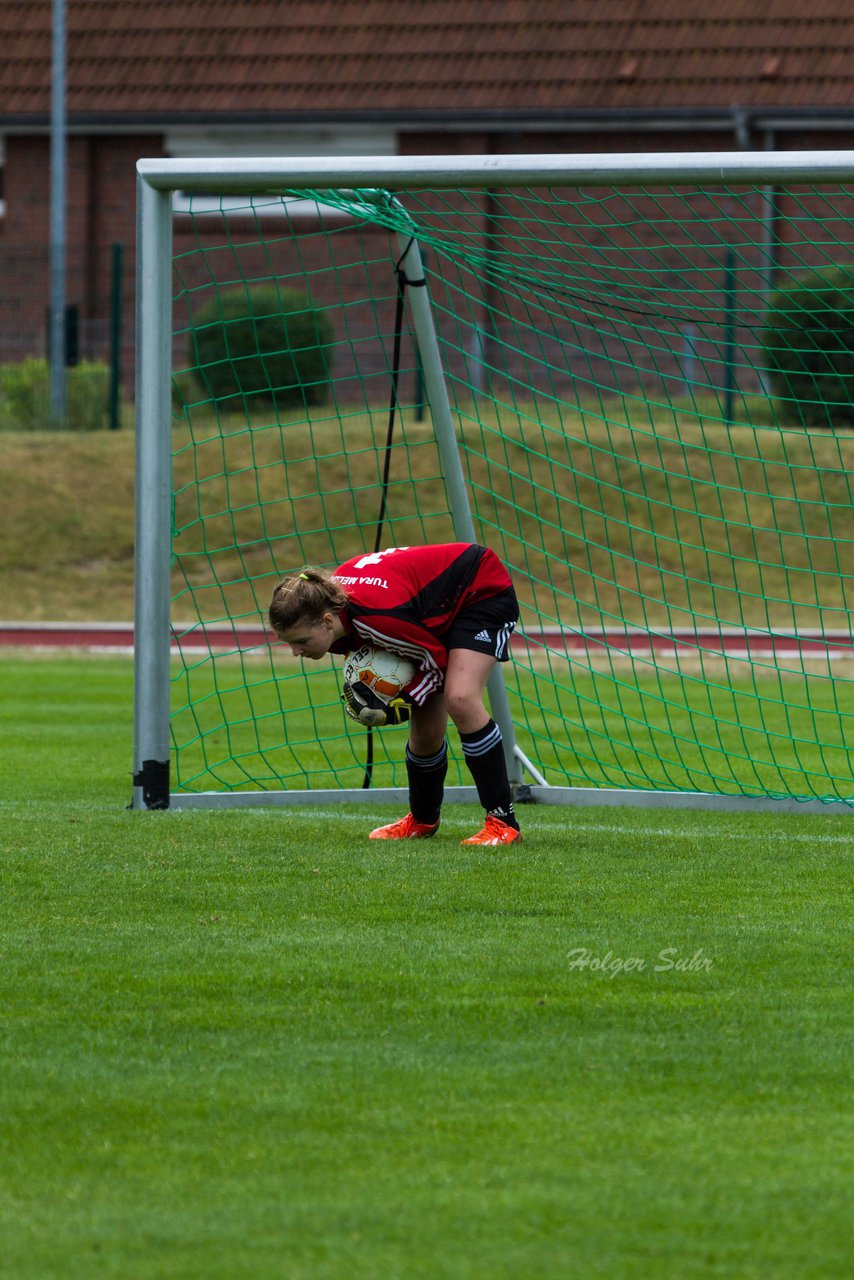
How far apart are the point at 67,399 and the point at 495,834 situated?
51.7 ft

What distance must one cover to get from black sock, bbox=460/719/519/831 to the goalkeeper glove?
299 millimetres

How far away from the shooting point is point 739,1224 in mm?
2756

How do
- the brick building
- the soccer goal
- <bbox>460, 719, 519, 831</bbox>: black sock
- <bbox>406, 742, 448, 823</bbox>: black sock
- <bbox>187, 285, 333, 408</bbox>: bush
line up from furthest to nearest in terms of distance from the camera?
1. the brick building
2. <bbox>187, 285, 333, 408</bbox>: bush
3. the soccer goal
4. <bbox>406, 742, 448, 823</bbox>: black sock
5. <bbox>460, 719, 519, 831</bbox>: black sock

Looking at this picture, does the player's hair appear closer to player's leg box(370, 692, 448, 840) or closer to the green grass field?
player's leg box(370, 692, 448, 840)

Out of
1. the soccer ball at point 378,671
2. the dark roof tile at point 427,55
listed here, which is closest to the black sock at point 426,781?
the soccer ball at point 378,671

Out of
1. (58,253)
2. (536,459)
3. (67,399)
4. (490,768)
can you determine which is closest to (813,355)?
(536,459)

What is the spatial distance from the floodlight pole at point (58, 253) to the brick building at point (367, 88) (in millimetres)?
1418

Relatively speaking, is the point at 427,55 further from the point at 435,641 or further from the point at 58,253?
the point at 435,641

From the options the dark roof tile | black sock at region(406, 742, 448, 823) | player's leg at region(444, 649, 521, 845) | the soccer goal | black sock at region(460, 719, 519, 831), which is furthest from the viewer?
the dark roof tile

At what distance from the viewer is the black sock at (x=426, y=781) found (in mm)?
6238

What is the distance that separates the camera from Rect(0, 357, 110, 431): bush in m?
20.8

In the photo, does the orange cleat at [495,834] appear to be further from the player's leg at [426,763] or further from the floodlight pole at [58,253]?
the floodlight pole at [58,253]

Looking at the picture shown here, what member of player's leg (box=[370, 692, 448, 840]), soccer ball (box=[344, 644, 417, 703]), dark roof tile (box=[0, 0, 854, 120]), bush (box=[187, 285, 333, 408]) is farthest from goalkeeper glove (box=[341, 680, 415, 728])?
dark roof tile (box=[0, 0, 854, 120])

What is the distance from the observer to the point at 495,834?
241 inches
